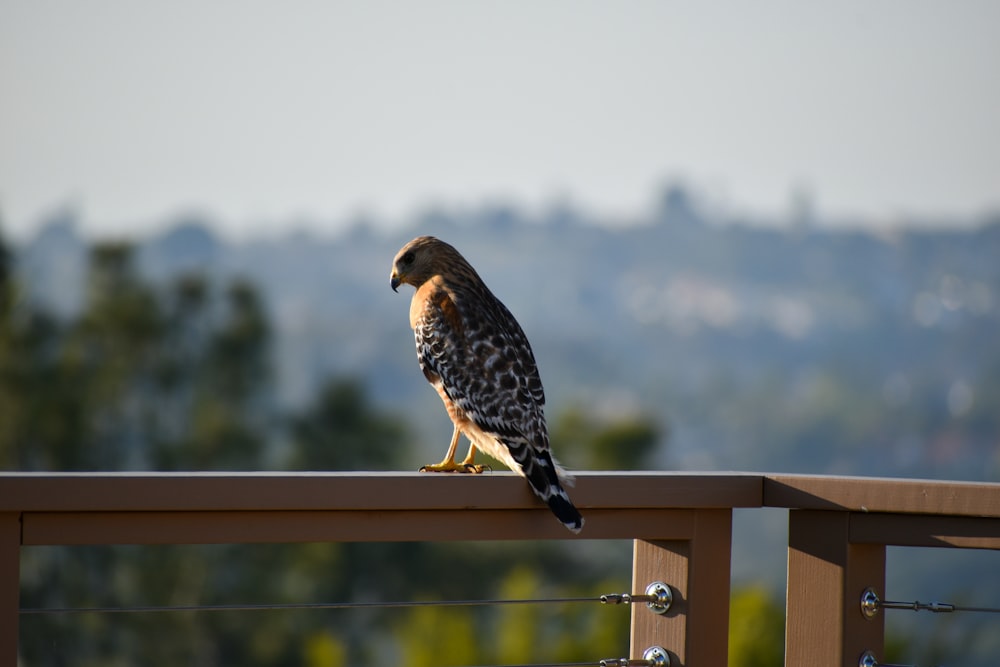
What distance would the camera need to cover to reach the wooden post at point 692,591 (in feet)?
7.95

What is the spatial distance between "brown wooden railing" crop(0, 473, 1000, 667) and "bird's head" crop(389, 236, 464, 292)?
5.02ft

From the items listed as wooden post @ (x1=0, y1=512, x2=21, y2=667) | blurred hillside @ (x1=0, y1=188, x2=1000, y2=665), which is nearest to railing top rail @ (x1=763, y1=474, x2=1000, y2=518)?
wooden post @ (x1=0, y1=512, x2=21, y2=667)

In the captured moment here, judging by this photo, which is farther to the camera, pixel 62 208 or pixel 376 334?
pixel 376 334

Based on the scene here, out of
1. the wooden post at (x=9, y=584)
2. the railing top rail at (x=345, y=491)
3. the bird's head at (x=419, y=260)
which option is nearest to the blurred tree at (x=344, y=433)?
the bird's head at (x=419, y=260)

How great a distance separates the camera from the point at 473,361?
340cm

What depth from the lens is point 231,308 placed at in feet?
97.5

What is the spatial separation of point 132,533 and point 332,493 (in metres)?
0.30

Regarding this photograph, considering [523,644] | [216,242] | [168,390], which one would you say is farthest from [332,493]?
[216,242]

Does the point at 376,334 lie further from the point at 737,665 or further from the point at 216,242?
the point at 737,665

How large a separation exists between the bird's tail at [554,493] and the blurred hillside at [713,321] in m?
47.5

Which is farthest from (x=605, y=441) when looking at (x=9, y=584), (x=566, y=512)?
(x=9, y=584)

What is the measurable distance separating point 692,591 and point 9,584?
3.65ft

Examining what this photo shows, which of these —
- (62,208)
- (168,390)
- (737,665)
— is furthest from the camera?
(62,208)

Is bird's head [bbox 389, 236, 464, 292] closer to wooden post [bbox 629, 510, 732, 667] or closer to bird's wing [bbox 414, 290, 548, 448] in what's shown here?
bird's wing [bbox 414, 290, 548, 448]
